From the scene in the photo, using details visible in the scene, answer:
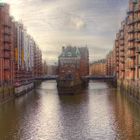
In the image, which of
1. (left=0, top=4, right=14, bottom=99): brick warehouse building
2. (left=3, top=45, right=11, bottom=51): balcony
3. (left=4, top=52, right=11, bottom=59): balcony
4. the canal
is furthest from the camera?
(left=4, top=52, right=11, bottom=59): balcony

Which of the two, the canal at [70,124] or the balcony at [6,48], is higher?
the balcony at [6,48]

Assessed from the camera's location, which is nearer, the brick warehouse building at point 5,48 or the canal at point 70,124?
the canal at point 70,124

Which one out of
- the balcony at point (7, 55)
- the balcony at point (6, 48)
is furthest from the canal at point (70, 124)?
the balcony at point (6, 48)

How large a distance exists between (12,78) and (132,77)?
28.7m

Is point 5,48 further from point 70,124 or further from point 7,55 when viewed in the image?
point 70,124

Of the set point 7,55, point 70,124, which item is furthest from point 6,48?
point 70,124

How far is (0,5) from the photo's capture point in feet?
298

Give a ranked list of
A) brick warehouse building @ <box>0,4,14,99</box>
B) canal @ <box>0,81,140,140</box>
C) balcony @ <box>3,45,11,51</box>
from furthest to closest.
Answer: balcony @ <box>3,45,11,51</box> → brick warehouse building @ <box>0,4,14,99</box> → canal @ <box>0,81,140,140</box>

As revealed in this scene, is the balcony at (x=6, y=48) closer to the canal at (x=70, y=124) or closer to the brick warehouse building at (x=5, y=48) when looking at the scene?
the brick warehouse building at (x=5, y=48)

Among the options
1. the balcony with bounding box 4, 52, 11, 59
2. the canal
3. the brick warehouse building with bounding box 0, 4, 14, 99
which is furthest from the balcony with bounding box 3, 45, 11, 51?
the canal

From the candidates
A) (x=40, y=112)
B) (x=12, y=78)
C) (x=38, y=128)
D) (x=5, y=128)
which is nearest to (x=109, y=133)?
(x=38, y=128)

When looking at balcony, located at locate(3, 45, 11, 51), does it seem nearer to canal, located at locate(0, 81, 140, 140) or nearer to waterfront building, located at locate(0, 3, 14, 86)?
waterfront building, located at locate(0, 3, 14, 86)

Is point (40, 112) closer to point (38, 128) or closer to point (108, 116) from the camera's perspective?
point (108, 116)

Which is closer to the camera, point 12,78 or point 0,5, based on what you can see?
point 0,5
